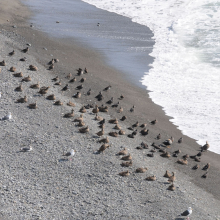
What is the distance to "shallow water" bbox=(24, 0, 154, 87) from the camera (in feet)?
85.4

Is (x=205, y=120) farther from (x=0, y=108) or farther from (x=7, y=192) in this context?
(x=7, y=192)

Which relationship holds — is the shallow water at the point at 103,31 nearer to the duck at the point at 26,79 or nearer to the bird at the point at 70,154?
the duck at the point at 26,79

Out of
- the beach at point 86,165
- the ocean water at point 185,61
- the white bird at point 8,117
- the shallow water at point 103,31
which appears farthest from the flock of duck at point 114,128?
the shallow water at point 103,31

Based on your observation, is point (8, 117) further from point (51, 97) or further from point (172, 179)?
point (172, 179)

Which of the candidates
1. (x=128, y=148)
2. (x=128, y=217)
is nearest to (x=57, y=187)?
(x=128, y=217)

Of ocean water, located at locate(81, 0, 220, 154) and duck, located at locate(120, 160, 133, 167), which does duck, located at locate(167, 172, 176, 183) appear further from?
ocean water, located at locate(81, 0, 220, 154)

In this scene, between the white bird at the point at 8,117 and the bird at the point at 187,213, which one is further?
the white bird at the point at 8,117

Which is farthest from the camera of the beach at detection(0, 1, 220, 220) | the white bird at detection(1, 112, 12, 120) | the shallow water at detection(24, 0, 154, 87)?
the shallow water at detection(24, 0, 154, 87)

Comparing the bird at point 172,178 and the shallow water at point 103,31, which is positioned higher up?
Answer: the shallow water at point 103,31

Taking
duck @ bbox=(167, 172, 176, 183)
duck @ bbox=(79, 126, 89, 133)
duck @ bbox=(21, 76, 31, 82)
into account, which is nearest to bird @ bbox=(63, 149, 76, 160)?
duck @ bbox=(79, 126, 89, 133)

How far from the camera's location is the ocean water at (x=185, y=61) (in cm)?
1944

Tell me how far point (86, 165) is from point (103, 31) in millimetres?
20243

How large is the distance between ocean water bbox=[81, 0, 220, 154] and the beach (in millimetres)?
1017

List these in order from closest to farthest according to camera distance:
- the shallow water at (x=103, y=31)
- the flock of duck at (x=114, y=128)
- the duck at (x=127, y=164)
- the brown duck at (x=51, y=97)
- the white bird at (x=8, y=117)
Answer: the duck at (x=127, y=164), the flock of duck at (x=114, y=128), the white bird at (x=8, y=117), the brown duck at (x=51, y=97), the shallow water at (x=103, y=31)
